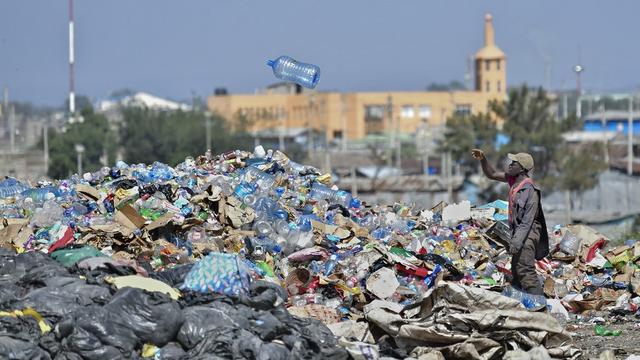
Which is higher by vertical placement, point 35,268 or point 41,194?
point 41,194

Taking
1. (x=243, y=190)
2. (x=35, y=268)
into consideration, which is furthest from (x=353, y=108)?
(x=35, y=268)

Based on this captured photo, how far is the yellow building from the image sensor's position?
8631 cm

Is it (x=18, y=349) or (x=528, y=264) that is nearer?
(x=18, y=349)

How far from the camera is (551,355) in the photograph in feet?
25.6

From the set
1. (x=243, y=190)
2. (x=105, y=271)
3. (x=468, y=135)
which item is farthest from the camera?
(x=468, y=135)

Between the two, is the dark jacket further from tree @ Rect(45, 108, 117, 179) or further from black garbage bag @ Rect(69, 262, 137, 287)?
tree @ Rect(45, 108, 117, 179)

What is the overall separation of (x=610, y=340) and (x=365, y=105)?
8245 centimetres

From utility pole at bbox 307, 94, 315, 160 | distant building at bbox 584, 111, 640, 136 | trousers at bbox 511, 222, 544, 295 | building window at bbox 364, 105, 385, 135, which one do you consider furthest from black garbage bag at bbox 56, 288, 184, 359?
building window at bbox 364, 105, 385, 135

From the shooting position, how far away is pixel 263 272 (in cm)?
945

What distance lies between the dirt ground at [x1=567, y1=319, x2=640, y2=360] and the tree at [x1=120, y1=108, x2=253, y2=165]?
53548mm

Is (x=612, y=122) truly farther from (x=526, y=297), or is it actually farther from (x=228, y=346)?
(x=228, y=346)

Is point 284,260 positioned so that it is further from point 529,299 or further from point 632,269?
point 632,269

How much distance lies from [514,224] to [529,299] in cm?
59

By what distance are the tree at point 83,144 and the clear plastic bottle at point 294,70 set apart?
44.7 meters
